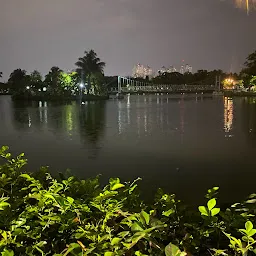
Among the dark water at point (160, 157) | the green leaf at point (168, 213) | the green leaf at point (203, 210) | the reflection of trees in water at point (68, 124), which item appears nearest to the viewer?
the green leaf at point (203, 210)

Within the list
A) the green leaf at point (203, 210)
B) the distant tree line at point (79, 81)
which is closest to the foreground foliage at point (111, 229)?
the green leaf at point (203, 210)

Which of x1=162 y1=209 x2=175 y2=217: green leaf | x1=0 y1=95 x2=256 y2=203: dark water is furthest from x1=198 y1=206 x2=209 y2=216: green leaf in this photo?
x1=0 y1=95 x2=256 y2=203: dark water

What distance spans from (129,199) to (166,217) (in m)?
0.25

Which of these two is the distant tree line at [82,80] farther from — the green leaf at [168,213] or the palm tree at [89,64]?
the green leaf at [168,213]

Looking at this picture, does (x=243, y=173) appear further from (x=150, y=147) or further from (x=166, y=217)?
(x=166, y=217)

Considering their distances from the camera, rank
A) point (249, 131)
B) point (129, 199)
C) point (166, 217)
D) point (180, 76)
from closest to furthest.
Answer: point (166, 217) < point (129, 199) < point (249, 131) < point (180, 76)

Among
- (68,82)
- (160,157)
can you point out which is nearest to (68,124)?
(160,157)

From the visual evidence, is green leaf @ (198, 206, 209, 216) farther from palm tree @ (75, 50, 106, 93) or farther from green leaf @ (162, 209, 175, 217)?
palm tree @ (75, 50, 106, 93)

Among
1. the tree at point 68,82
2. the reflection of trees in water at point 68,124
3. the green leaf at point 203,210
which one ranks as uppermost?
the tree at point 68,82

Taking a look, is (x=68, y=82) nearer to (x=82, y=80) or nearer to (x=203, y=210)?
(x=82, y=80)

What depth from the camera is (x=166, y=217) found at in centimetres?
153

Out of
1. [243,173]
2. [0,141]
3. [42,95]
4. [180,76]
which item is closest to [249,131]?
[243,173]

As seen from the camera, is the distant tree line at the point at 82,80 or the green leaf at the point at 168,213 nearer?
the green leaf at the point at 168,213

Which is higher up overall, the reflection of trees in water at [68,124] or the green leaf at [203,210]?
the green leaf at [203,210]
